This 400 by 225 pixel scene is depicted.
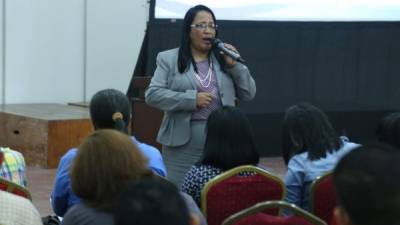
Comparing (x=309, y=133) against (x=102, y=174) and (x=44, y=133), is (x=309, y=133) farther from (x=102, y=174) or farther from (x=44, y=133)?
(x=44, y=133)

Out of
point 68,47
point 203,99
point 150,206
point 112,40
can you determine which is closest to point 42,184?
point 68,47

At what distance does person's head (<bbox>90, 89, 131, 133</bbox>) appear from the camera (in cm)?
351

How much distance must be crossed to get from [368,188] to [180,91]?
8.24ft

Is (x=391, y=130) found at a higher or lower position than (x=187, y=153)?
higher

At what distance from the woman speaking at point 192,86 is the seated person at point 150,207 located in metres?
2.43

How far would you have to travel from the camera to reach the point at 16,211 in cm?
257

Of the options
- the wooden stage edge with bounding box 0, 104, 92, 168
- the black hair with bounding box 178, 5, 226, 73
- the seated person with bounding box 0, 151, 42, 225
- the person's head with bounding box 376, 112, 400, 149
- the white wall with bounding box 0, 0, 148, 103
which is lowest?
the wooden stage edge with bounding box 0, 104, 92, 168

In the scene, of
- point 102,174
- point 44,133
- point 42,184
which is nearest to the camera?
point 102,174

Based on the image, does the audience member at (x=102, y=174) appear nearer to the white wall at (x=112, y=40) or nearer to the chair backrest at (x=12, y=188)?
the chair backrest at (x=12, y=188)

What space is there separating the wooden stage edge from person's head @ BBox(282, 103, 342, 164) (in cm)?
404

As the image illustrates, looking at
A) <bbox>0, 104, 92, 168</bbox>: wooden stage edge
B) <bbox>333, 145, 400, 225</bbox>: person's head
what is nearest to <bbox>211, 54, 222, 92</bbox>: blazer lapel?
<bbox>333, 145, 400, 225</bbox>: person's head

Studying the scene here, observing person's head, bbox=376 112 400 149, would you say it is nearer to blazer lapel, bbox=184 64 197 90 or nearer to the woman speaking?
the woman speaking

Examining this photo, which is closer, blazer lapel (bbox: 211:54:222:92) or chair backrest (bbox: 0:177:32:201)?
chair backrest (bbox: 0:177:32:201)

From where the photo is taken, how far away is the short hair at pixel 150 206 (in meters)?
1.63
